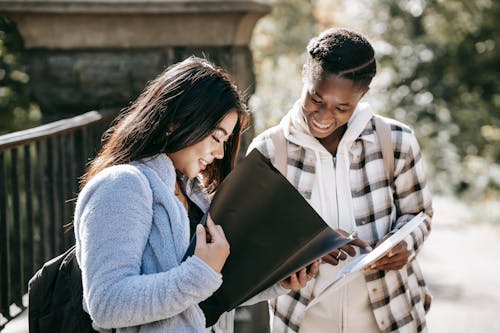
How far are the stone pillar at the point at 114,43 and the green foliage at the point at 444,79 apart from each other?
339 inches

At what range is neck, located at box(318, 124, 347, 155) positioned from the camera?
9.68 ft

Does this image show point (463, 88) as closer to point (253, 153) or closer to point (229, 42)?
point (229, 42)

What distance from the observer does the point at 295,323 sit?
2.91 m

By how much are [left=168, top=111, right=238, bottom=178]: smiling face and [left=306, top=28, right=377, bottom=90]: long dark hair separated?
84 centimetres

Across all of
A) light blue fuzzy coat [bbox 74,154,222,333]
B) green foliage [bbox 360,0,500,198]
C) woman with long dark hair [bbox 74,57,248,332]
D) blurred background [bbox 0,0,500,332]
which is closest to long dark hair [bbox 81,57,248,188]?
woman with long dark hair [bbox 74,57,248,332]

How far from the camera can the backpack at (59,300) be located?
1943mm

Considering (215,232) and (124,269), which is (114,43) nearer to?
(215,232)

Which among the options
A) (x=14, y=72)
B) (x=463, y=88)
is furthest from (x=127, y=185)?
(x=463, y=88)

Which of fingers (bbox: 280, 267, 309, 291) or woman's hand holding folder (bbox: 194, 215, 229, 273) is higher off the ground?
woman's hand holding folder (bbox: 194, 215, 229, 273)

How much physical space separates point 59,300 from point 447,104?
15.7 meters

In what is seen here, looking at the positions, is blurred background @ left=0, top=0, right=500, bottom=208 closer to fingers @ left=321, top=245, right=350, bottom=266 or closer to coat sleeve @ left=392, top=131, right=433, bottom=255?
coat sleeve @ left=392, top=131, right=433, bottom=255

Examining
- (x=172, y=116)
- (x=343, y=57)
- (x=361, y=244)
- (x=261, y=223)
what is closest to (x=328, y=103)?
(x=343, y=57)

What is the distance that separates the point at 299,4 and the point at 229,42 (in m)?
24.6

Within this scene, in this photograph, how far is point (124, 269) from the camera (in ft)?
5.75
